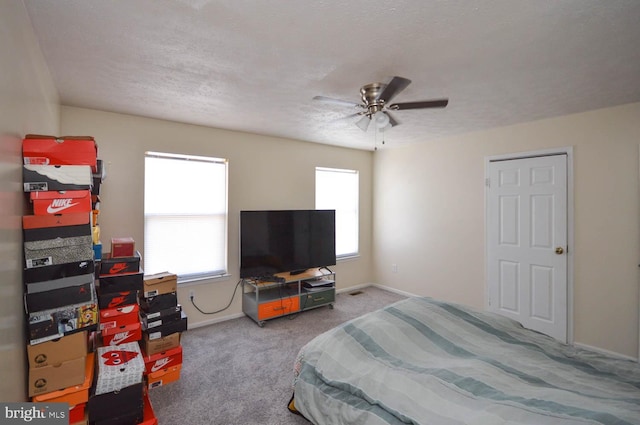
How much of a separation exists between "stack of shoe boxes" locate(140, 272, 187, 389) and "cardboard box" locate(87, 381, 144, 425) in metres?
0.45

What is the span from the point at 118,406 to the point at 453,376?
6.56ft

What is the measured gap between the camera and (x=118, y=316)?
208cm

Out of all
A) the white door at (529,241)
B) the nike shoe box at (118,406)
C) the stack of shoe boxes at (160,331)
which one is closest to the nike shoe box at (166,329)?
the stack of shoe boxes at (160,331)

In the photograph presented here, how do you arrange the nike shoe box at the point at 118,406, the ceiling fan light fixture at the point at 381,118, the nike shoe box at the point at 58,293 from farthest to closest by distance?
the ceiling fan light fixture at the point at 381,118 < the nike shoe box at the point at 118,406 < the nike shoe box at the point at 58,293

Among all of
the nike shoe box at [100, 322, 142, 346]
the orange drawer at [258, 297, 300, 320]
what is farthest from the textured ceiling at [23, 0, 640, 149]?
the orange drawer at [258, 297, 300, 320]

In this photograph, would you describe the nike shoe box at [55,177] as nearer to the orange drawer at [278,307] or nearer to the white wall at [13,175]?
the white wall at [13,175]

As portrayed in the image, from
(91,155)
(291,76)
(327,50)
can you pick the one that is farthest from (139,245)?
(327,50)

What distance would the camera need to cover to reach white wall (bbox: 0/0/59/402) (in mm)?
1135

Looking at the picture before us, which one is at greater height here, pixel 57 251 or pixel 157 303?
pixel 57 251

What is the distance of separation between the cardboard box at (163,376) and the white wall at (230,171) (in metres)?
1.11

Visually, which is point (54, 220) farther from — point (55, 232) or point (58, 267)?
point (58, 267)

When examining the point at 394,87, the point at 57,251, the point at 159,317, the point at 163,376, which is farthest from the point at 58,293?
the point at 394,87

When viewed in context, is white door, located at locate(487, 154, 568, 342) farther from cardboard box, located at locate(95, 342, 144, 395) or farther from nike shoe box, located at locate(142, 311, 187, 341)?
cardboard box, located at locate(95, 342, 144, 395)

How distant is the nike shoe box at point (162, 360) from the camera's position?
7.54ft
